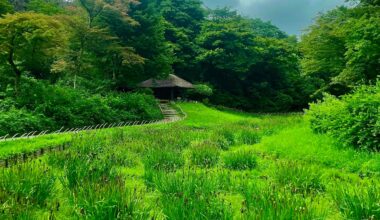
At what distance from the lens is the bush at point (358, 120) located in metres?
9.45

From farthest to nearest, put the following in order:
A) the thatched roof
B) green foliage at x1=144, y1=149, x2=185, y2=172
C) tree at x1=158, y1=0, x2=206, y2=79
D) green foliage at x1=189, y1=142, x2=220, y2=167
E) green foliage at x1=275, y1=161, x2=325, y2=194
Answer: tree at x1=158, y1=0, x2=206, y2=79
the thatched roof
green foliage at x1=189, y1=142, x2=220, y2=167
green foliage at x1=144, y1=149, x2=185, y2=172
green foliage at x1=275, y1=161, x2=325, y2=194

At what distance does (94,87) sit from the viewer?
28859 mm

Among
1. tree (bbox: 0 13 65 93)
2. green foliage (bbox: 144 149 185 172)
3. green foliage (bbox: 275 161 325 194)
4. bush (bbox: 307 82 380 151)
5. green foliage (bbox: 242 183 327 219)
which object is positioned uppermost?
tree (bbox: 0 13 65 93)

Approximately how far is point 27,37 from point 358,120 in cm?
1569

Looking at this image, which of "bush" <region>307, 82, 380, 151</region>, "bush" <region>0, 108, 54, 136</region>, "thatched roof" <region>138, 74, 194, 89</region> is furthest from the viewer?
"thatched roof" <region>138, 74, 194, 89</region>

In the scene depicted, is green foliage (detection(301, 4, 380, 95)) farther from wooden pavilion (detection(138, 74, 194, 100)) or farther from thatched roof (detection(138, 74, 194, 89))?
wooden pavilion (detection(138, 74, 194, 100))

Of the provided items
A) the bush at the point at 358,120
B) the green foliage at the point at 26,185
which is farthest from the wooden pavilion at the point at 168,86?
the green foliage at the point at 26,185

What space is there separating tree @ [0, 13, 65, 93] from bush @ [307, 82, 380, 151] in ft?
46.9

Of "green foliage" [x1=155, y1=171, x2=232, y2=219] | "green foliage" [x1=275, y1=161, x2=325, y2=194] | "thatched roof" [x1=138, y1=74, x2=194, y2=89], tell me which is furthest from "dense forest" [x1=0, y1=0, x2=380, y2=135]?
"green foliage" [x1=275, y1=161, x2=325, y2=194]

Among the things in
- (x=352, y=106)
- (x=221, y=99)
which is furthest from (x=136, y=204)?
(x=221, y=99)

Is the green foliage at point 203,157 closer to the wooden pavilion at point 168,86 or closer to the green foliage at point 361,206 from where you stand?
the green foliage at point 361,206

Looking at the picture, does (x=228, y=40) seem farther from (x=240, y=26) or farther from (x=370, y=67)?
(x=370, y=67)

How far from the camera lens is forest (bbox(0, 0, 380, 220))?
4.92 metres

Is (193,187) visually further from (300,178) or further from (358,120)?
(358,120)
